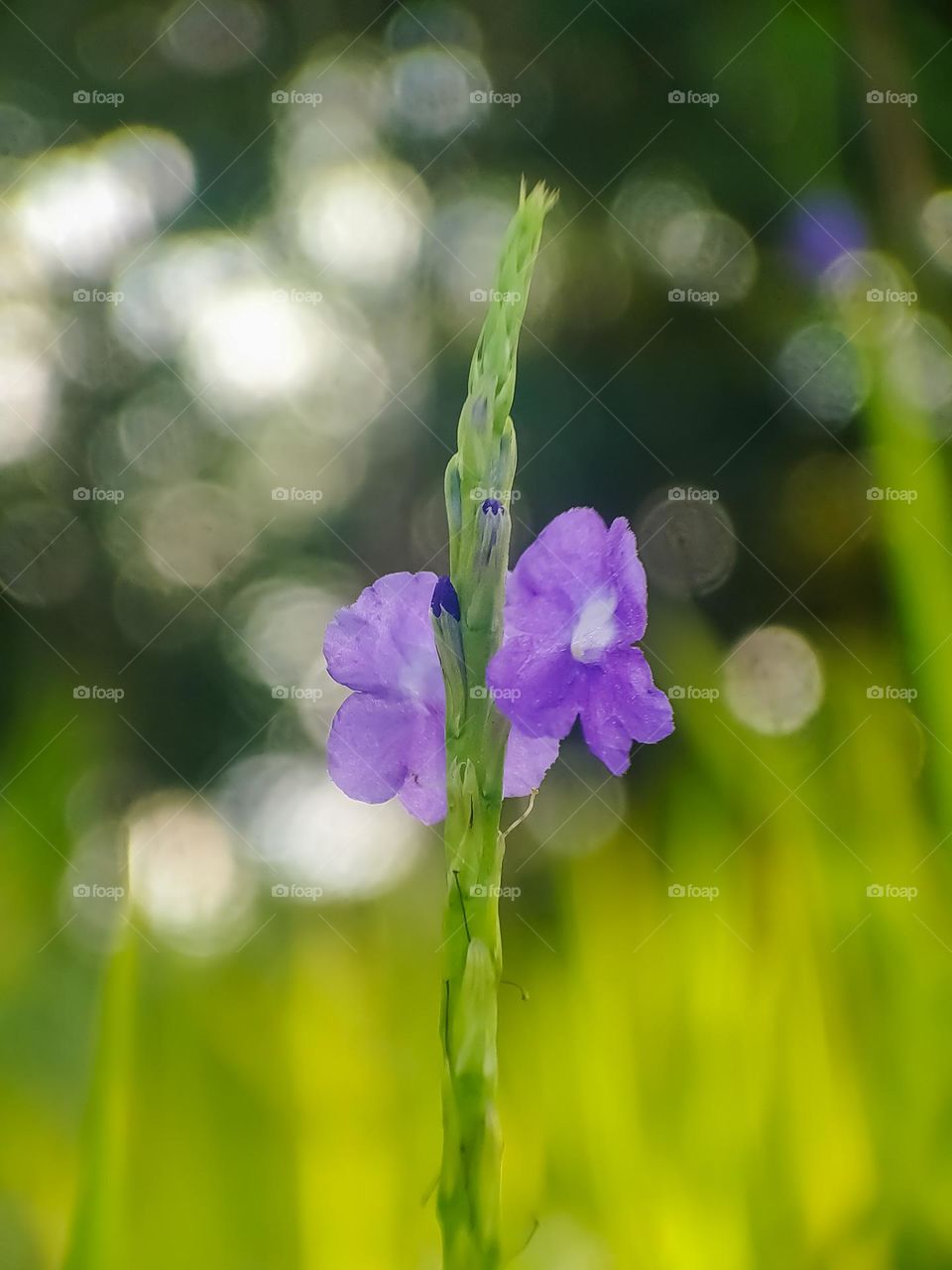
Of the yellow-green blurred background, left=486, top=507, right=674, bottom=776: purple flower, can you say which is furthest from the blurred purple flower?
left=486, top=507, right=674, bottom=776: purple flower

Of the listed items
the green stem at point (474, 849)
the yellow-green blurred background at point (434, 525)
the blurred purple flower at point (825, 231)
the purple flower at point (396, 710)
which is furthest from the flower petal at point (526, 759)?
the blurred purple flower at point (825, 231)

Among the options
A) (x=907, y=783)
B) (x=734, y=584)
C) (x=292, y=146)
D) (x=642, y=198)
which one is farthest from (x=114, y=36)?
(x=907, y=783)

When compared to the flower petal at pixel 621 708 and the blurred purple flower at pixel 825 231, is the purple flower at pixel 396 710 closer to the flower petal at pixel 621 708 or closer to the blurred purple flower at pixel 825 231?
the flower petal at pixel 621 708

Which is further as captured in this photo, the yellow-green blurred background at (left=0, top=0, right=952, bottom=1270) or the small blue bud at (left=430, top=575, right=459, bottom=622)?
the yellow-green blurred background at (left=0, top=0, right=952, bottom=1270)

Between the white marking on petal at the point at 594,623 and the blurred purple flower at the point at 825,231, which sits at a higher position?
the blurred purple flower at the point at 825,231

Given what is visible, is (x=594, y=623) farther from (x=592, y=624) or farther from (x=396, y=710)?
(x=396, y=710)

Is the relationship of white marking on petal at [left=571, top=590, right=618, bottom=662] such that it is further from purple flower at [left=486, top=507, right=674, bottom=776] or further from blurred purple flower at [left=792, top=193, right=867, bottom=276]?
blurred purple flower at [left=792, top=193, right=867, bottom=276]

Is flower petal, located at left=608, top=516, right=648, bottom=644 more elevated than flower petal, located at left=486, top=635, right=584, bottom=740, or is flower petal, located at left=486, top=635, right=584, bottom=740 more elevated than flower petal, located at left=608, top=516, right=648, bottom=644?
flower petal, located at left=608, top=516, right=648, bottom=644

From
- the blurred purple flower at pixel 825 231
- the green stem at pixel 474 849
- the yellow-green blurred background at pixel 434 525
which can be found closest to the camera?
the green stem at pixel 474 849
